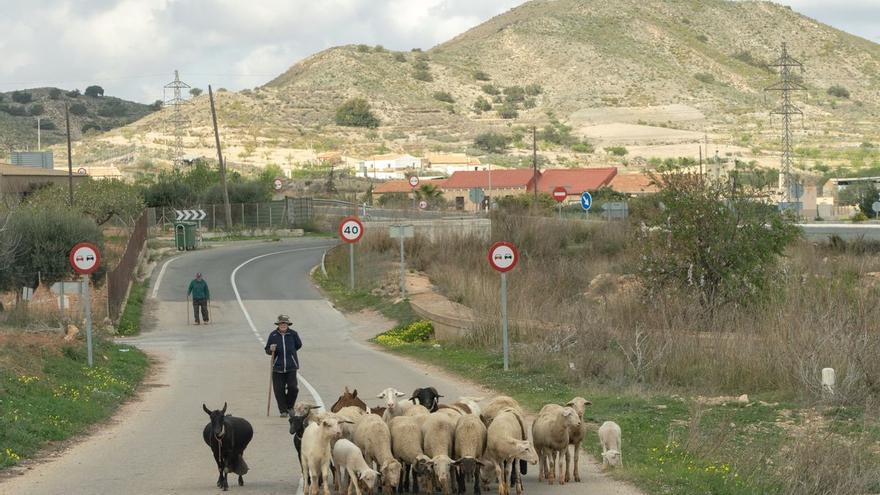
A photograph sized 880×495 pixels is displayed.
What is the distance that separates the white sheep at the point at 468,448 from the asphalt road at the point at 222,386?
2.78 ft

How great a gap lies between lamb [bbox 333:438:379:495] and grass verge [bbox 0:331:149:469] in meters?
4.66

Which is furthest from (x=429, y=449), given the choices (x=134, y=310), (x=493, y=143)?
(x=493, y=143)

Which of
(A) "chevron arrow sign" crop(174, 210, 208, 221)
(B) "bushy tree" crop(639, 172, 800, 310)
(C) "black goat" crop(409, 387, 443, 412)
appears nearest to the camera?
(C) "black goat" crop(409, 387, 443, 412)

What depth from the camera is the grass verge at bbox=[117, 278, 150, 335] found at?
37.3 metres

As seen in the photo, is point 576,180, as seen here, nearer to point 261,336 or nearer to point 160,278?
point 160,278

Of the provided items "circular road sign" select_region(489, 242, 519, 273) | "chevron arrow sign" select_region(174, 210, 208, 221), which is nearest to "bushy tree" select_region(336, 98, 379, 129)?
"chevron arrow sign" select_region(174, 210, 208, 221)

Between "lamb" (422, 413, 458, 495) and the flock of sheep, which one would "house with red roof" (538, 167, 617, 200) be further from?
"lamb" (422, 413, 458, 495)

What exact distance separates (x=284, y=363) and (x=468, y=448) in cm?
679

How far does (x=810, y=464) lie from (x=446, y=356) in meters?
15.5

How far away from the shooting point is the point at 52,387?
20547 mm

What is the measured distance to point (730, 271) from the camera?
30031 mm

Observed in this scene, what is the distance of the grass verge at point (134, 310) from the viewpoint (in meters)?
37.3

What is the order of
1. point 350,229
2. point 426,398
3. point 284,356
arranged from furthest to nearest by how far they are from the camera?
point 350,229 < point 284,356 < point 426,398

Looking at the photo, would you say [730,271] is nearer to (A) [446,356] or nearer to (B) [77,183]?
(A) [446,356]
